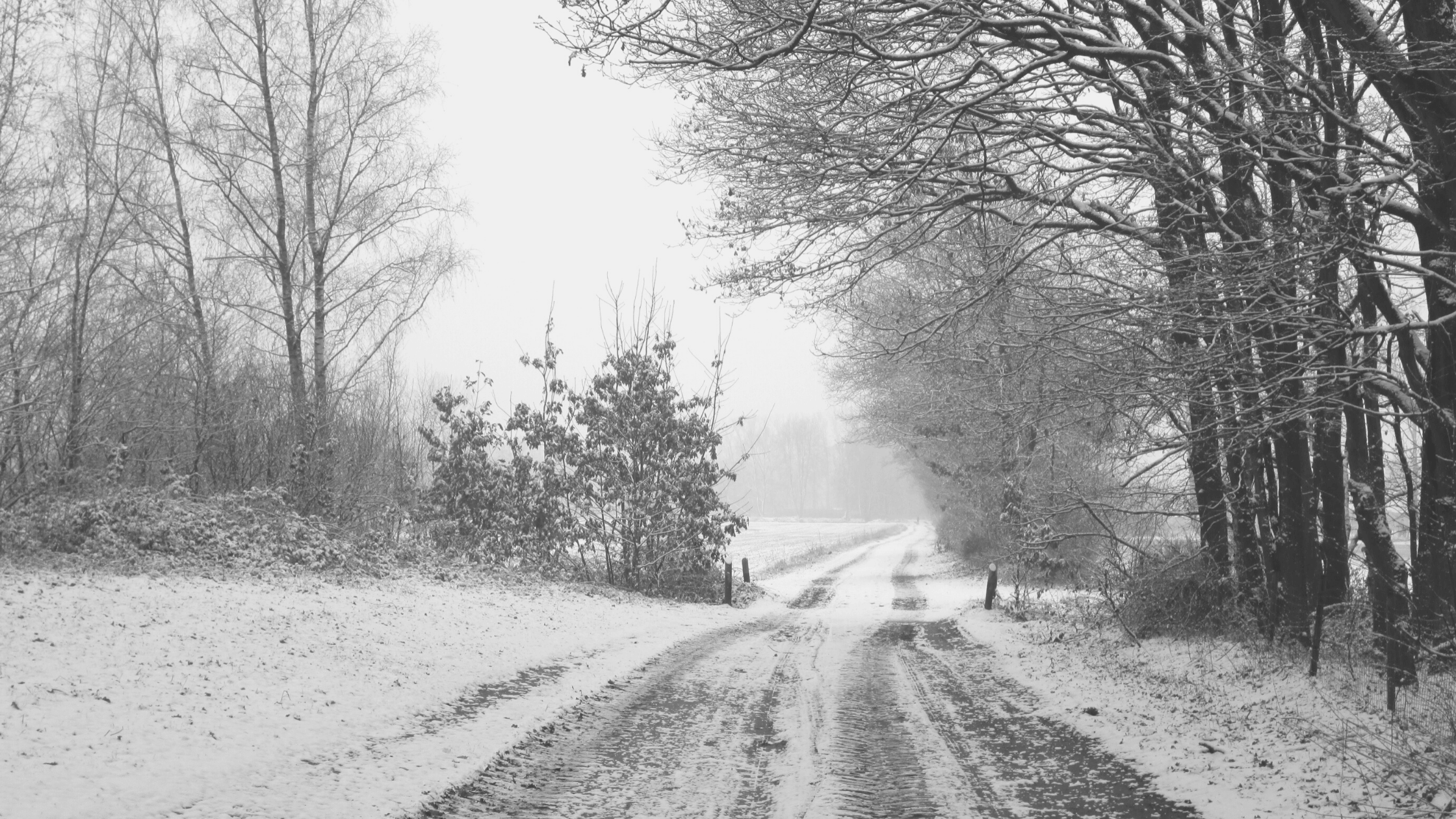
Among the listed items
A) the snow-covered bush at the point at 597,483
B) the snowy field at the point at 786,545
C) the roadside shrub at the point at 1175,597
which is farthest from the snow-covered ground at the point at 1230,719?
the snowy field at the point at 786,545

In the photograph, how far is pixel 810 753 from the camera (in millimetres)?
6141

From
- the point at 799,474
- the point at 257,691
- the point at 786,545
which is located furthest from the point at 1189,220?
the point at 799,474

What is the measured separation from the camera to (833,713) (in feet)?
24.3

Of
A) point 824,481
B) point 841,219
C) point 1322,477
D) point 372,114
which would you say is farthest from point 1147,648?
point 824,481

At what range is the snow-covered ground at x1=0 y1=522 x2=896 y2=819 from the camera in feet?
16.4

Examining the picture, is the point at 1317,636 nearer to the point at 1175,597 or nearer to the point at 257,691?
the point at 1175,597

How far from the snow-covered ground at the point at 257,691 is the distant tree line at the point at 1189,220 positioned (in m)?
5.02

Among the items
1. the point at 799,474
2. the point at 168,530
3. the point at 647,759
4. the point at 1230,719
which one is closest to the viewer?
the point at 647,759

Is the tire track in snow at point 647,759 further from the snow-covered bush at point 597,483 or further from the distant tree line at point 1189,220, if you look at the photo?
the snow-covered bush at point 597,483

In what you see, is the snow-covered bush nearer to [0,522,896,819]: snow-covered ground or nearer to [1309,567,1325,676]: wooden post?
[0,522,896,819]: snow-covered ground

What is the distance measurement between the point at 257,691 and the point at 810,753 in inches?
180

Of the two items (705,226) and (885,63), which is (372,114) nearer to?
(705,226)

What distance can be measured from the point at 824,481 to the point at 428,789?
131 metres

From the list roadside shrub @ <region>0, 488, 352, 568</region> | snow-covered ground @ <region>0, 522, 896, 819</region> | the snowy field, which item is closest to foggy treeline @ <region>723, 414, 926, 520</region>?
the snowy field
